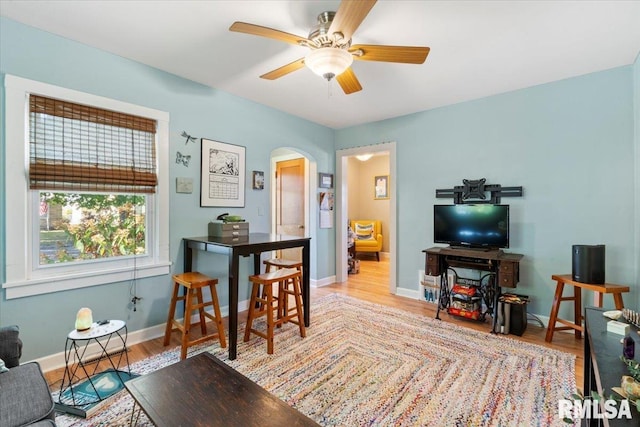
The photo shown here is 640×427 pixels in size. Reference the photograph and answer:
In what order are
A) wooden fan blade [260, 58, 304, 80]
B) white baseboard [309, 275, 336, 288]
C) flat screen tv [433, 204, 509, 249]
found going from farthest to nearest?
1. white baseboard [309, 275, 336, 288]
2. flat screen tv [433, 204, 509, 249]
3. wooden fan blade [260, 58, 304, 80]

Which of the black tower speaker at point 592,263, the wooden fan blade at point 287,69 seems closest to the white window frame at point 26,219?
the wooden fan blade at point 287,69

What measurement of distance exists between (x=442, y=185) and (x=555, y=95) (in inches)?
56.3

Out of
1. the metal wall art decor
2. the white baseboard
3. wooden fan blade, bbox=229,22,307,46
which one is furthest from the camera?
the white baseboard

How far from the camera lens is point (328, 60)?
1.90 m

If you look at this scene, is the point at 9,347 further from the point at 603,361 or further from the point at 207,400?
the point at 603,361

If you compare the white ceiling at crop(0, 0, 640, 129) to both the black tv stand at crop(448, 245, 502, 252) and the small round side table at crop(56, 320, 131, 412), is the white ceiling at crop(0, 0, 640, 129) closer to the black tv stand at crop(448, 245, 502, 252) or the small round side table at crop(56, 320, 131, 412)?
the black tv stand at crop(448, 245, 502, 252)

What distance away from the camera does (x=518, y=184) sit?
3.26 meters

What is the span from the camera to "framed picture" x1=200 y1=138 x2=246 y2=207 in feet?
10.4

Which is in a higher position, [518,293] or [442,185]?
[442,185]

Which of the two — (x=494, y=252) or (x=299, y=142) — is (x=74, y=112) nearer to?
(x=299, y=142)

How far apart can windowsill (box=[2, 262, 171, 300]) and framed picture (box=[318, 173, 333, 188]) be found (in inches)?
100

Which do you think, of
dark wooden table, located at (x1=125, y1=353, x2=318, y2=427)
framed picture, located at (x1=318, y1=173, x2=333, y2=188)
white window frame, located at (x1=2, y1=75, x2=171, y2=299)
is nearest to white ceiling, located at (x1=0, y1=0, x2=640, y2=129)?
white window frame, located at (x1=2, y1=75, x2=171, y2=299)

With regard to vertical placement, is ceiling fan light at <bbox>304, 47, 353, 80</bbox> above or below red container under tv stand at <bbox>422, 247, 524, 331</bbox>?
above

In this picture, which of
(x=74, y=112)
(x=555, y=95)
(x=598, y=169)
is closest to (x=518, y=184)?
(x=598, y=169)
